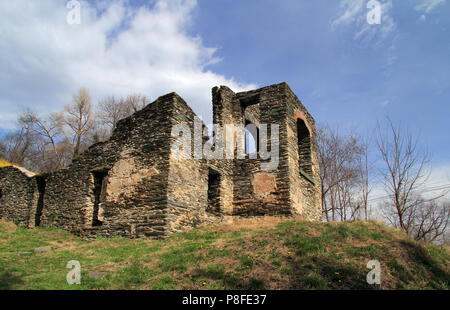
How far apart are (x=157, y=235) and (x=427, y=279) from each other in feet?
21.4

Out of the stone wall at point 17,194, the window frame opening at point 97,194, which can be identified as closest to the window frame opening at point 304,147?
the window frame opening at point 97,194

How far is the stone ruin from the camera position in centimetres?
976

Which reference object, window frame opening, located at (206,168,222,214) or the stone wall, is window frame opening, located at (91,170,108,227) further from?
window frame opening, located at (206,168,222,214)

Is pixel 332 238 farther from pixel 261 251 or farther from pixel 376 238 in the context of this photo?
pixel 261 251

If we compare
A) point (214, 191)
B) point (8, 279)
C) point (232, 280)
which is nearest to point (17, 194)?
point (214, 191)

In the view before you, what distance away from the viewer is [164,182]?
952 centimetres

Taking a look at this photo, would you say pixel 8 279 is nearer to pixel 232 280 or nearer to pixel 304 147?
pixel 232 280

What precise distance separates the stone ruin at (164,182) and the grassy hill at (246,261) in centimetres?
120

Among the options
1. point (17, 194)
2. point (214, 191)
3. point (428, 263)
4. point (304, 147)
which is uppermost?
point (304, 147)

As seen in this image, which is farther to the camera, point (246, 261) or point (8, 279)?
point (246, 261)

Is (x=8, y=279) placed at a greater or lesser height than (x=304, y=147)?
lesser

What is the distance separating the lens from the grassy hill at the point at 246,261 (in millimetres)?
5539

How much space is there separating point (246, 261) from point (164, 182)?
415 cm

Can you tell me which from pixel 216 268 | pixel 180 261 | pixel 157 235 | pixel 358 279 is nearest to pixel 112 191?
pixel 157 235
